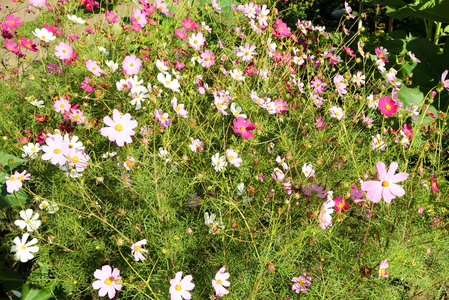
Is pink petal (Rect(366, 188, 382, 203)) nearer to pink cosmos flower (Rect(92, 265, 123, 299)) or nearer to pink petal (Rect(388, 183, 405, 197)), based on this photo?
pink petal (Rect(388, 183, 405, 197))

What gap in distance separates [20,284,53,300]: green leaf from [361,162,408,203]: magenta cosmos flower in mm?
1082

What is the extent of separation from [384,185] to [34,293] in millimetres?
1162

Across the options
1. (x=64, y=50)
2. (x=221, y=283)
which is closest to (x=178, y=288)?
(x=221, y=283)

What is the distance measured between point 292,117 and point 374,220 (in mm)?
625

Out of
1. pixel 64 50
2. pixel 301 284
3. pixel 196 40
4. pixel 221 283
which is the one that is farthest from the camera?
pixel 196 40

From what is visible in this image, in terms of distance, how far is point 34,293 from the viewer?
3.62 ft

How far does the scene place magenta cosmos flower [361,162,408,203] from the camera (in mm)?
793

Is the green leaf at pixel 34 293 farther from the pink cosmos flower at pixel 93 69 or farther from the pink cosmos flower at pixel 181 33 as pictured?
the pink cosmos flower at pixel 181 33

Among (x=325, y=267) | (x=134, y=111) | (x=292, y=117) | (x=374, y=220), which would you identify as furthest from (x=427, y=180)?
(x=134, y=111)

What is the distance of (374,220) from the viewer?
47.2 inches

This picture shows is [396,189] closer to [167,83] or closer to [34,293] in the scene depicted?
[167,83]

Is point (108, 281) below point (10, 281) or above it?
above

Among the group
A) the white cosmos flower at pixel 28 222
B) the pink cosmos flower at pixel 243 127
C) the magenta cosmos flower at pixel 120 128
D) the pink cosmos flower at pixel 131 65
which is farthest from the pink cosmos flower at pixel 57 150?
the pink cosmos flower at pixel 243 127

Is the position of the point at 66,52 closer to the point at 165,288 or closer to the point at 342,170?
the point at 165,288
